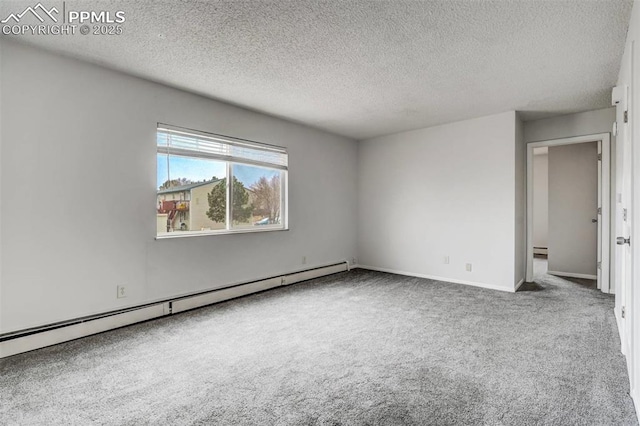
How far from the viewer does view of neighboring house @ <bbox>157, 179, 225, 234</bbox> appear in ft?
11.7

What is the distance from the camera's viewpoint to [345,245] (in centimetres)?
595

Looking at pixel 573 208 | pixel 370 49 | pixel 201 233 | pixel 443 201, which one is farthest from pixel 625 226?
pixel 201 233

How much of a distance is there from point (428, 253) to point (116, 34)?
4.71 metres

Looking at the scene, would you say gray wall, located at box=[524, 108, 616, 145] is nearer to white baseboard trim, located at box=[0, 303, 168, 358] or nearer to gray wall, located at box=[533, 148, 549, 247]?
gray wall, located at box=[533, 148, 549, 247]

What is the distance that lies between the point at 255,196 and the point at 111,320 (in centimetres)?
223

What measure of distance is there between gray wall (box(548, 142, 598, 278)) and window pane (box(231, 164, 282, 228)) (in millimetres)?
4572

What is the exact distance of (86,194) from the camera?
2.90 m

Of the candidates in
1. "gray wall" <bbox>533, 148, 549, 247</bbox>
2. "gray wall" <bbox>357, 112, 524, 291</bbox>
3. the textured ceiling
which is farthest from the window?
"gray wall" <bbox>533, 148, 549, 247</bbox>

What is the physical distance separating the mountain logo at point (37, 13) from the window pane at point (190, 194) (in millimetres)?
1441

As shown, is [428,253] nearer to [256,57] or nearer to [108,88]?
[256,57]

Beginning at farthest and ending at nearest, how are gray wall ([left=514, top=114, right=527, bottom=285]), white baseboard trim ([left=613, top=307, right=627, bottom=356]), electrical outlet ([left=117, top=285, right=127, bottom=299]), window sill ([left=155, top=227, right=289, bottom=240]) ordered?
gray wall ([left=514, top=114, right=527, bottom=285])
window sill ([left=155, top=227, right=289, bottom=240])
electrical outlet ([left=117, top=285, right=127, bottom=299])
white baseboard trim ([left=613, top=307, right=627, bottom=356])

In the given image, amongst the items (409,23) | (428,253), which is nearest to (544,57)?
(409,23)

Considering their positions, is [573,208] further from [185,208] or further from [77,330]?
[77,330]

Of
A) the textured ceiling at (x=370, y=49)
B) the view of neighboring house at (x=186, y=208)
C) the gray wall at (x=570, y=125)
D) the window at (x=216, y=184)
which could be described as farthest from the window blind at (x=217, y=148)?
the gray wall at (x=570, y=125)
